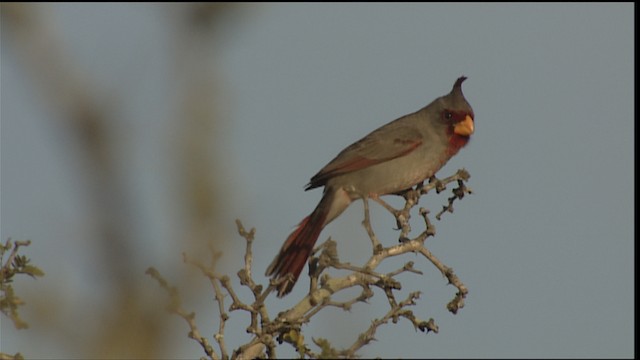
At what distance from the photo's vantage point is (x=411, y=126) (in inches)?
283

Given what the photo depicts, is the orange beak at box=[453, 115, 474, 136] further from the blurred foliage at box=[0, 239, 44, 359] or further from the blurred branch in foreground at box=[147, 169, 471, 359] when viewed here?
the blurred foliage at box=[0, 239, 44, 359]

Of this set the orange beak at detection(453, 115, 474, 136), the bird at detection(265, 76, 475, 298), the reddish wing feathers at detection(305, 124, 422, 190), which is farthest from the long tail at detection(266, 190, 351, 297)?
the orange beak at detection(453, 115, 474, 136)

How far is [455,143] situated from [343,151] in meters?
0.78

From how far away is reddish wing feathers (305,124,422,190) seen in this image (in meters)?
6.67

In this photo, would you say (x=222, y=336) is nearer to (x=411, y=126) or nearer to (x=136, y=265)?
(x=136, y=265)

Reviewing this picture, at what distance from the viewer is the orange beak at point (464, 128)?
7.05 meters

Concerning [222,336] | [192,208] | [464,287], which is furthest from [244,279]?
[192,208]

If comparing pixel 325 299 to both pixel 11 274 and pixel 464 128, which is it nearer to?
pixel 11 274

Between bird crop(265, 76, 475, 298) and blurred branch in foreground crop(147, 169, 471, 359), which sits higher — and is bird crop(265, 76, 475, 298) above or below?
above

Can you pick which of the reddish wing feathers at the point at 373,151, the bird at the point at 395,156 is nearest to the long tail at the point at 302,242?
the bird at the point at 395,156

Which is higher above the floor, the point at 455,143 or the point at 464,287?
the point at 455,143

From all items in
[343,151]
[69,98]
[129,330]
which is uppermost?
[343,151]

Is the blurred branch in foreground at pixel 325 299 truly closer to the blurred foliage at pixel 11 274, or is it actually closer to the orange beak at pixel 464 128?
the blurred foliage at pixel 11 274

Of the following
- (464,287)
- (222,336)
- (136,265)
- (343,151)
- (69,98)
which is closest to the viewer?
(69,98)
